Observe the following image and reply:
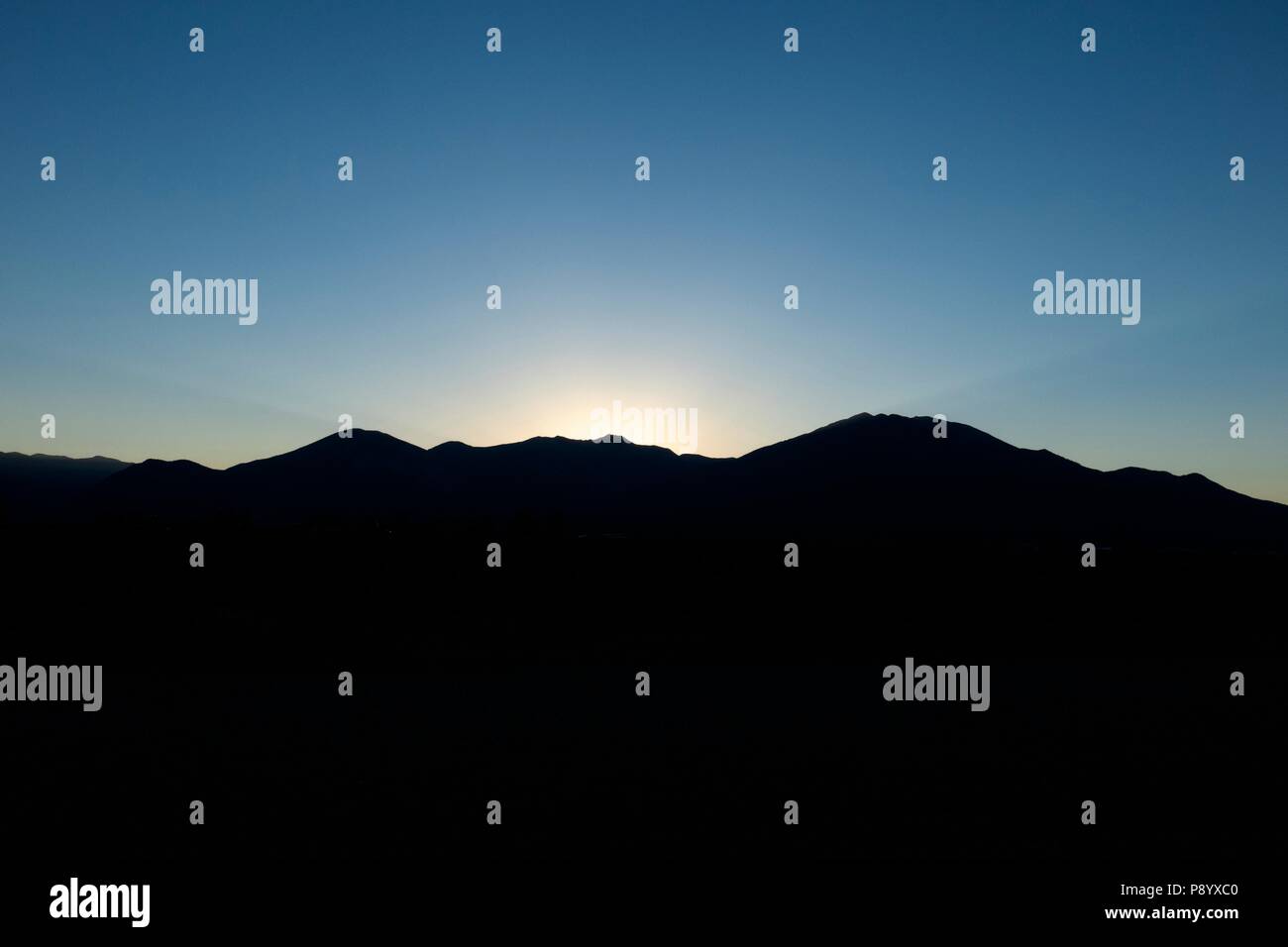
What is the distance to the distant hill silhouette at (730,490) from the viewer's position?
80.7 metres

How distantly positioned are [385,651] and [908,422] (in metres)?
108

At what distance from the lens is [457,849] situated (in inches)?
237

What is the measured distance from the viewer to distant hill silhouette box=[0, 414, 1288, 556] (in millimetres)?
80688

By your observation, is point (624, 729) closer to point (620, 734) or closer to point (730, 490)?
point (620, 734)

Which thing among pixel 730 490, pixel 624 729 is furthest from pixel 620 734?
pixel 730 490

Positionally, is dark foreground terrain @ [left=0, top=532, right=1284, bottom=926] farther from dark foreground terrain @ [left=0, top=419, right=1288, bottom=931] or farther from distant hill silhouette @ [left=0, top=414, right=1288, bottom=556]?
distant hill silhouette @ [left=0, top=414, right=1288, bottom=556]

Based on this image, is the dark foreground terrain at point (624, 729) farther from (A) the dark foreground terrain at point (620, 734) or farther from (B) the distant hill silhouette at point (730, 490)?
(B) the distant hill silhouette at point (730, 490)

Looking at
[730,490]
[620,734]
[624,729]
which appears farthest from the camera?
[730,490]

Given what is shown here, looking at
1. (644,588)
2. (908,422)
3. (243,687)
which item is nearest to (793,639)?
(644,588)

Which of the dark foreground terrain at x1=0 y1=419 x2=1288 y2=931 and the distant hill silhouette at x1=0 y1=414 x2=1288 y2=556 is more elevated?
the distant hill silhouette at x1=0 y1=414 x2=1288 y2=556

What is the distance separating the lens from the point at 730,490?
94.4m

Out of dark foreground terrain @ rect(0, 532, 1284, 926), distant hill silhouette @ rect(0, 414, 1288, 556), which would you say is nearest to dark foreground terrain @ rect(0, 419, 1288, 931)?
dark foreground terrain @ rect(0, 532, 1284, 926)

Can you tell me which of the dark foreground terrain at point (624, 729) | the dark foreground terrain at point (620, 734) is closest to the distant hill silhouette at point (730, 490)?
the dark foreground terrain at point (624, 729)
